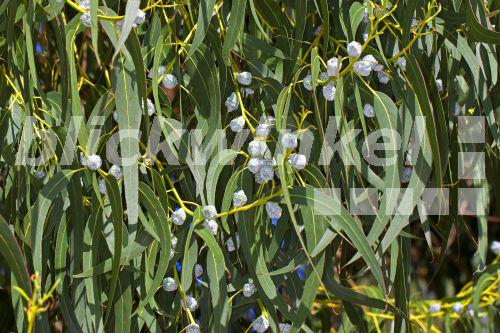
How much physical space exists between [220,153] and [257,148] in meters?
0.06

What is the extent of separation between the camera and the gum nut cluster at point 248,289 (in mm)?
1175

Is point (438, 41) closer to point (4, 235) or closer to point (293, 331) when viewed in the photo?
point (293, 331)

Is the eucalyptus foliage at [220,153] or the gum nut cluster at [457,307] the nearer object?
the eucalyptus foliage at [220,153]

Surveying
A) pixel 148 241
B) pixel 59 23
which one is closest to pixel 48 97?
pixel 59 23

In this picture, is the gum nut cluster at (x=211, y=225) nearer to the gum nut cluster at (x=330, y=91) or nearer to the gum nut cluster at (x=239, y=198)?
the gum nut cluster at (x=239, y=198)

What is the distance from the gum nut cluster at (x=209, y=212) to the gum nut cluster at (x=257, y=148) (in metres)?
0.08

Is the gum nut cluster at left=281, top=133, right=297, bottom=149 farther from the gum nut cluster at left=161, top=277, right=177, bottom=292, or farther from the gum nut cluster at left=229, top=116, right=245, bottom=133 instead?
the gum nut cluster at left=161, top=277, right=177, bottom=292

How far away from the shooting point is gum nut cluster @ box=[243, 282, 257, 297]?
1.17 meters

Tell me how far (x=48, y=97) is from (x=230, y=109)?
0.23m

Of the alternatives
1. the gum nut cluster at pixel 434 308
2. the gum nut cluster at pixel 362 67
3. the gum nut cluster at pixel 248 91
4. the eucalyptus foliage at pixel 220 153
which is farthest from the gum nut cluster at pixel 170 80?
the gum nut cluster at pixel 434 308

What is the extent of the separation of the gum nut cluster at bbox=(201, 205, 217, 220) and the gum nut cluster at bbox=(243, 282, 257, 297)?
0.14 m

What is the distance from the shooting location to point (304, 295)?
110 centimetres

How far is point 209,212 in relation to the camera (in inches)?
42.1

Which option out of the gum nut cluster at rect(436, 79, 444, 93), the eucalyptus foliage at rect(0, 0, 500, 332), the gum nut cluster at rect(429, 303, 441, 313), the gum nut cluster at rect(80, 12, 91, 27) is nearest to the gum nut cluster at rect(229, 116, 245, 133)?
the eucalyptus foliage at rect(0, 0, 500, 332)
